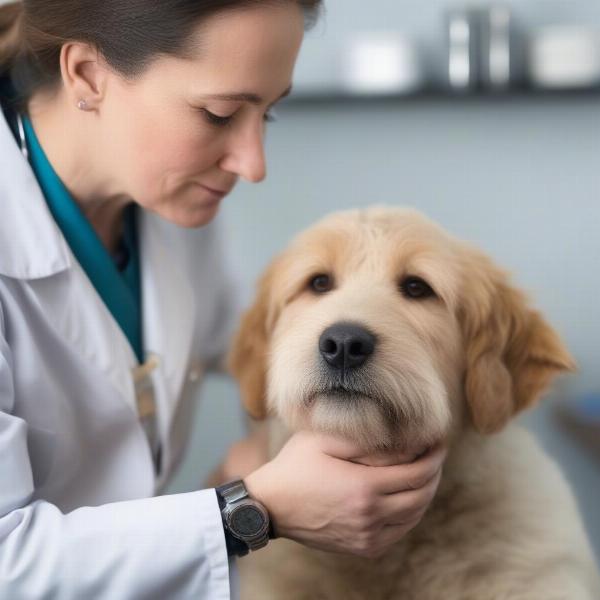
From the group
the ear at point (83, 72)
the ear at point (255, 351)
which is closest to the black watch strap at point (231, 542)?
the ear at point (255, 351)

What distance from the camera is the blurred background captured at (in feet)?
8.19

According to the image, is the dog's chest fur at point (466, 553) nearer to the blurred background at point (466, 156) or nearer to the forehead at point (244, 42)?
the forehead at point (244, 42)

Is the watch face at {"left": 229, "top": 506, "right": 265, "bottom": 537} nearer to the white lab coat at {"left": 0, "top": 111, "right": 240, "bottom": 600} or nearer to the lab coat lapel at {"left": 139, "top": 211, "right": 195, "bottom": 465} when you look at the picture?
the white lab coat at {"left": 0, "top": 111, "right": 240, "bottom": 600}

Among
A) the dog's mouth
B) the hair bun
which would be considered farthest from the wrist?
the hair bun

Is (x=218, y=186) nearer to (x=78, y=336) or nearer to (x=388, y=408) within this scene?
(x=78, y=336)

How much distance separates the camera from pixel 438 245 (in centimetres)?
134

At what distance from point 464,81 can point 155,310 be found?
122cm

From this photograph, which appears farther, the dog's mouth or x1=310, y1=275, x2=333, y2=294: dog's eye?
x1=310, y1=275, x2=333, y2=294: dog's eye

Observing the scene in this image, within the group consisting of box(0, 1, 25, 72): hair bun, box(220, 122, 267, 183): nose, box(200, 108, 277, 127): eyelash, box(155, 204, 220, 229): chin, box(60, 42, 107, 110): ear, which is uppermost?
box(0, 1, 25, 72): hair bun

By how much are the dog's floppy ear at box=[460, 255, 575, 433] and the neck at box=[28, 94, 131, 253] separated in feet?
2.03

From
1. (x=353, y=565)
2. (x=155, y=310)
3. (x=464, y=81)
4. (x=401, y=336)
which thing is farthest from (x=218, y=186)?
(x=464, y=81)

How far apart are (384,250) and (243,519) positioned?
443 mm

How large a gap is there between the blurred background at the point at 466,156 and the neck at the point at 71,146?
3.37ft

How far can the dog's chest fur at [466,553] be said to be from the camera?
1282 millimetres
